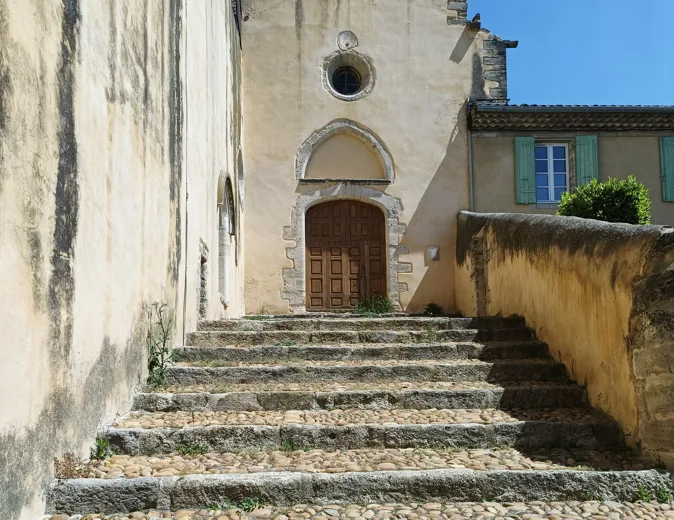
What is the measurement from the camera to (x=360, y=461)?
4.09m

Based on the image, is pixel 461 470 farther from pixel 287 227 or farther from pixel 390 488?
pixel 287 227

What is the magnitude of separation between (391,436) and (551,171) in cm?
861

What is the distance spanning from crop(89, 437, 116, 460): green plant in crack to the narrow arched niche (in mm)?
8185

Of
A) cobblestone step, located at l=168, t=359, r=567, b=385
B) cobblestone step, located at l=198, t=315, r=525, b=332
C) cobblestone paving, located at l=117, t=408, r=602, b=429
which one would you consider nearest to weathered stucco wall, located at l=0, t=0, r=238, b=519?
cobblestone paving, located at l=117, t=408, r=602, b=429

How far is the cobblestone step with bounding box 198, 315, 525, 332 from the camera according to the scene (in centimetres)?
691

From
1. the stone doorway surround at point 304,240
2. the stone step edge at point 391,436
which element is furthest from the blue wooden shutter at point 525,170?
the stone step edge at point 391,436

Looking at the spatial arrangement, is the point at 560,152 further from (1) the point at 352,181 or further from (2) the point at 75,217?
(2) the point at 75,217

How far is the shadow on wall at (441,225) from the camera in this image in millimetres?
11625

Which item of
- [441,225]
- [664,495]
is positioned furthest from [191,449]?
[441,225]

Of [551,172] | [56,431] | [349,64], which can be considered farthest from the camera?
[349,64]

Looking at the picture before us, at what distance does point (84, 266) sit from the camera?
12.2 feet

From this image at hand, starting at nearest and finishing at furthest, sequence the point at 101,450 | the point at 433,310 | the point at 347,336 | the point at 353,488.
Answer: the point at 353,488, the point at 101,450, the point at 347,336, the point at 433,310

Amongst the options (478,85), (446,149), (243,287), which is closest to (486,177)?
(446,149)

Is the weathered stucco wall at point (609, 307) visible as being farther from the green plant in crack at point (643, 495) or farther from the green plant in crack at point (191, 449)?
the green plant in crack at point (191, 449)
